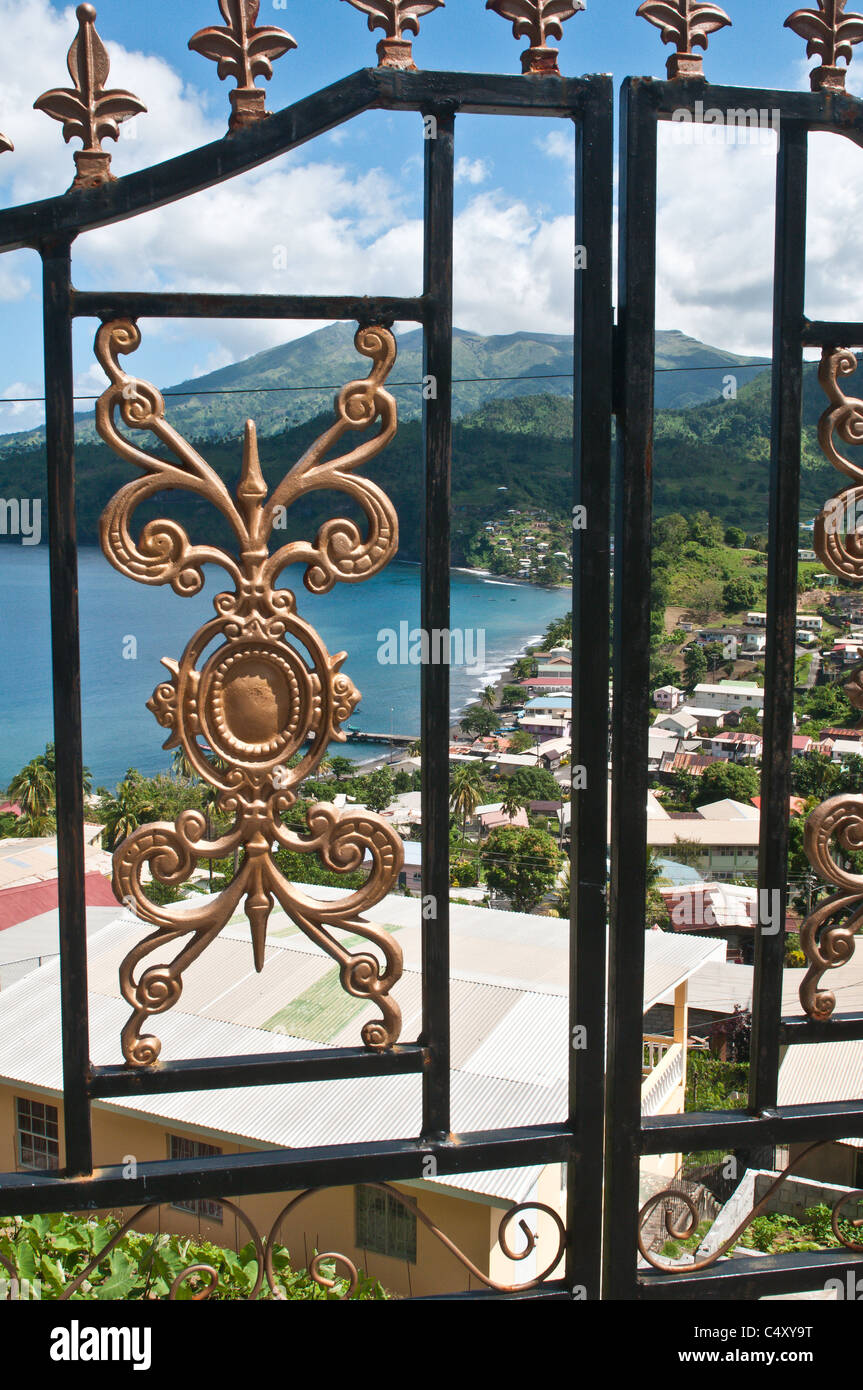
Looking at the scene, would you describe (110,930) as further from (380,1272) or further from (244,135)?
(244,135)

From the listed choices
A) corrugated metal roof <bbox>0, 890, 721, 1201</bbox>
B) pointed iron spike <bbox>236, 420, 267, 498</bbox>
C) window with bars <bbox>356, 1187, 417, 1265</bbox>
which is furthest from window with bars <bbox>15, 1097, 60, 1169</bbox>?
pointed iron spike <bbox>236, 420, 267, 498</bbox>

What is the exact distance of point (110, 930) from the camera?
64.6 ft

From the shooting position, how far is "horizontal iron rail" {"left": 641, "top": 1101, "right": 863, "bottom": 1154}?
2.12m

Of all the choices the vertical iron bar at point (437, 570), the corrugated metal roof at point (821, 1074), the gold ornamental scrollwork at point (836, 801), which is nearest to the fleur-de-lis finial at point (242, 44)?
the vertical iron bar at point (437, 570)

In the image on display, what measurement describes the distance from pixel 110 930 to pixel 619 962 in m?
19.1

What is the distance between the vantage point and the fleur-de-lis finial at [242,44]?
1841 millimetres

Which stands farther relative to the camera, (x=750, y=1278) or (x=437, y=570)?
(x=750, y=1278)

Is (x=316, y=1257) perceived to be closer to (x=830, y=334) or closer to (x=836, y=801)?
(x=836, y=801)

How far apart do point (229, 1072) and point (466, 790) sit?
4379cm

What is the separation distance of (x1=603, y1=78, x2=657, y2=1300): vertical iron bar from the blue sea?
133 feet

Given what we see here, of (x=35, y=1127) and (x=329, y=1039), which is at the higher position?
(x=329, y=1039)

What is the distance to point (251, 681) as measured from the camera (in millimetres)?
1965
